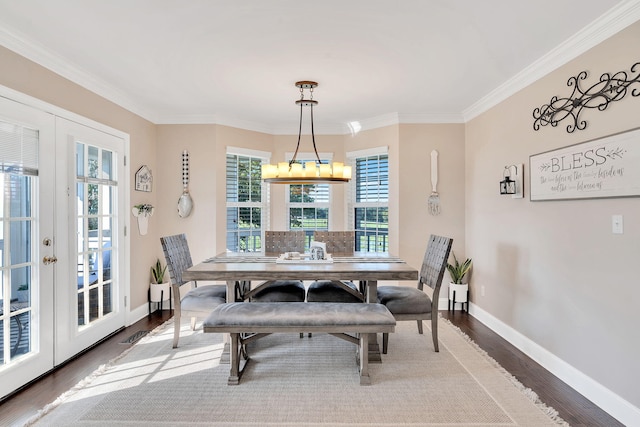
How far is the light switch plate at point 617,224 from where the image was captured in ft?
7.54

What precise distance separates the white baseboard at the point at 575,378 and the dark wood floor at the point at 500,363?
0.04 metres

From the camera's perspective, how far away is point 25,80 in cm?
270

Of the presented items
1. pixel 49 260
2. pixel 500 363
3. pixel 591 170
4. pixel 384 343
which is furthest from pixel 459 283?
pixel 49 260

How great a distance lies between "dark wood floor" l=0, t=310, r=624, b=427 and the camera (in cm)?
230

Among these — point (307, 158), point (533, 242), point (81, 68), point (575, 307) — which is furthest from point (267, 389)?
point (307, 158)

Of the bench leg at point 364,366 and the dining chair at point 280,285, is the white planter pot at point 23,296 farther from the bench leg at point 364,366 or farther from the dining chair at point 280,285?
the bench leg at point 364,366

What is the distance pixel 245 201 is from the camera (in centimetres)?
516

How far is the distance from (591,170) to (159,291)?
440 centimetres

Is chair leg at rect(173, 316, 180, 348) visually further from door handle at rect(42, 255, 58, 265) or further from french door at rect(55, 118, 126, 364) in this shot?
door handle at rect(42, 255, 58, 265)

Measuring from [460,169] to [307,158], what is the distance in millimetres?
2078

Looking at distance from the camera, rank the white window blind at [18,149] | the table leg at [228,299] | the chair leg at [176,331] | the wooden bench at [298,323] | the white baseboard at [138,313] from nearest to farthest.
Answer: the white window blind at [18,149] < the wooden bench at [298,323] < the table leg at [228,299] < the chair leg at [176,331] < the white baseboard at [138,313]

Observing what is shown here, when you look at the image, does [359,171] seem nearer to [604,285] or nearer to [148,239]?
[148,239]

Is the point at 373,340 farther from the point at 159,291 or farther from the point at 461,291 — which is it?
the point at 159,291

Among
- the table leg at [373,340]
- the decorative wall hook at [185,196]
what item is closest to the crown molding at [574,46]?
the table leg at [373,340]
